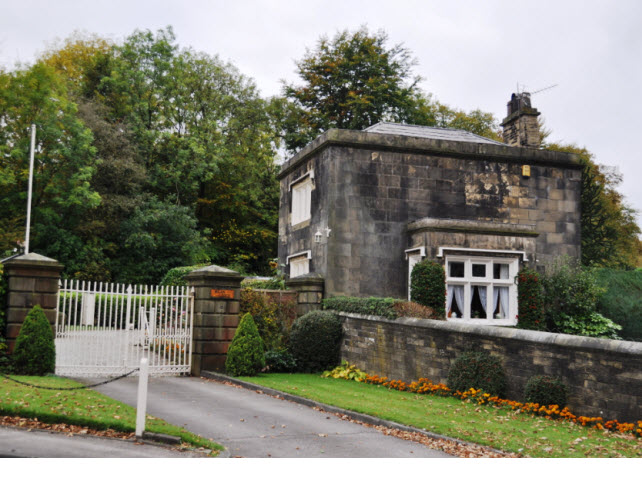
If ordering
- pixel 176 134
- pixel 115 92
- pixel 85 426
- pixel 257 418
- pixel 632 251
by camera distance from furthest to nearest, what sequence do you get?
pixel 632 251 < pixel 176 134 < pixel 115 92 < pixel 257 418 < pixel 85 426

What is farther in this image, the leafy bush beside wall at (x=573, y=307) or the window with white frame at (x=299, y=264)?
the window with white frame at (x=299, y=264)

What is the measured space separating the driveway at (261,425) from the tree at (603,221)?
15981 millimetres

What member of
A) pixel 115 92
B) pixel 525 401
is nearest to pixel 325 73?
pixel 115 92

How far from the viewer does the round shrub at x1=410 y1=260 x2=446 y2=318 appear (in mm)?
18578

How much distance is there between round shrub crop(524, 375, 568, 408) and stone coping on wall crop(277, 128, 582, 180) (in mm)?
10672

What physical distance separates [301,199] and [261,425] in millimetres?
13849

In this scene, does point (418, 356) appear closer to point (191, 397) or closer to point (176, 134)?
point (191, 397)

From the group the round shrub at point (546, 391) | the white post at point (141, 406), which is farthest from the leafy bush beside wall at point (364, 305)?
the white post at point (141, 406)

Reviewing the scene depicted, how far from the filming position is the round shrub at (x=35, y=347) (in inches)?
535

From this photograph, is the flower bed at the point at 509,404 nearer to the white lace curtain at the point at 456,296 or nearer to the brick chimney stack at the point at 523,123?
the white lace curtain at the point at 456,296

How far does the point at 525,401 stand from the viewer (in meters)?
11.8

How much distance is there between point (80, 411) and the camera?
955 cm

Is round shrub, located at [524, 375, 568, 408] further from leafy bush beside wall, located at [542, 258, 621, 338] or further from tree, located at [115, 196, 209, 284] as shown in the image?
tree, located at [115, 196, 209, 284]

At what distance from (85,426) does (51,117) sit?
2533cm
